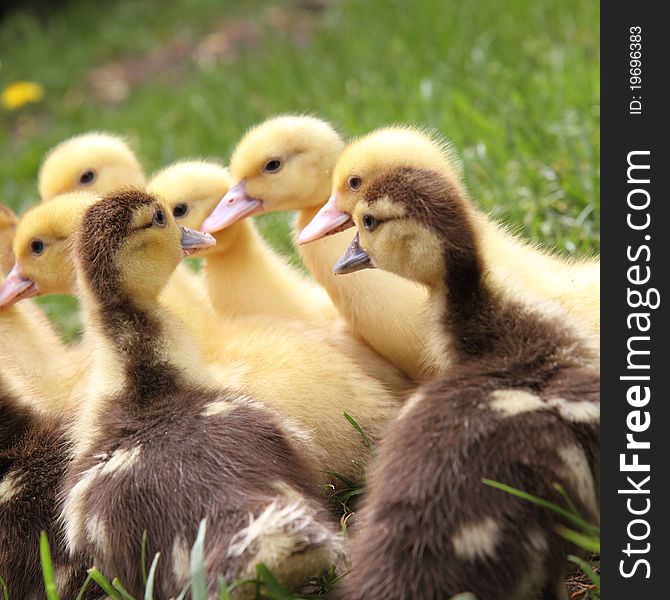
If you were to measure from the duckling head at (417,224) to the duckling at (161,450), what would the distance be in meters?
0.43

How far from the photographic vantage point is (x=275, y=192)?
3.15 m

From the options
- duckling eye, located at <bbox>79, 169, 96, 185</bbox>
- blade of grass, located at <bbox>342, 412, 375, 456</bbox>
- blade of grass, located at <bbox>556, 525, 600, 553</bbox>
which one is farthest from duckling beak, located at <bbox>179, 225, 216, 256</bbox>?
blade of grass, located at <bbox>556, 525, 600, 553</bbox>

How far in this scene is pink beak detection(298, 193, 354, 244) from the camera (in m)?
2.70

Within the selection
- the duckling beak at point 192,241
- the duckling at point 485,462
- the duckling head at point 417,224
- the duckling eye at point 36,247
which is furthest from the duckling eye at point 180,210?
the duckling at point 485,462

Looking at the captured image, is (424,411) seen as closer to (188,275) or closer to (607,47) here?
(607,47)

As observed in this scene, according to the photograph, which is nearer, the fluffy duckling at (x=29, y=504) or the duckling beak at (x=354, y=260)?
the fluffy duckling at (x=29, y=504)

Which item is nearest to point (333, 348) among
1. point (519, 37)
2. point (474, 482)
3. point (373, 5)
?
point (474, 482)

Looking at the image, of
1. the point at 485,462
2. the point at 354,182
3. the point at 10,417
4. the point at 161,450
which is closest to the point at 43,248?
the point at 10,417

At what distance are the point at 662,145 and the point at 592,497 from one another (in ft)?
2.62

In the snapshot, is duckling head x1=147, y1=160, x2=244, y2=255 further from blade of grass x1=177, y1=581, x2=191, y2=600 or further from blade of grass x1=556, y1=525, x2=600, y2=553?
blade of grass x1=556, y1=525, x2=600, y2=553

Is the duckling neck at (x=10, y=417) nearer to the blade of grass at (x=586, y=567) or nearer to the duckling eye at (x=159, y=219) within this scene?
the duckling eye at (x=159, y=219)

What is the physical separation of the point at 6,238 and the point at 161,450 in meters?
1.60

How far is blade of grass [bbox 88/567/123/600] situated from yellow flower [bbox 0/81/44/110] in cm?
684

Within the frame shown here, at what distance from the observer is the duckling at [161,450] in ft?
6.41
